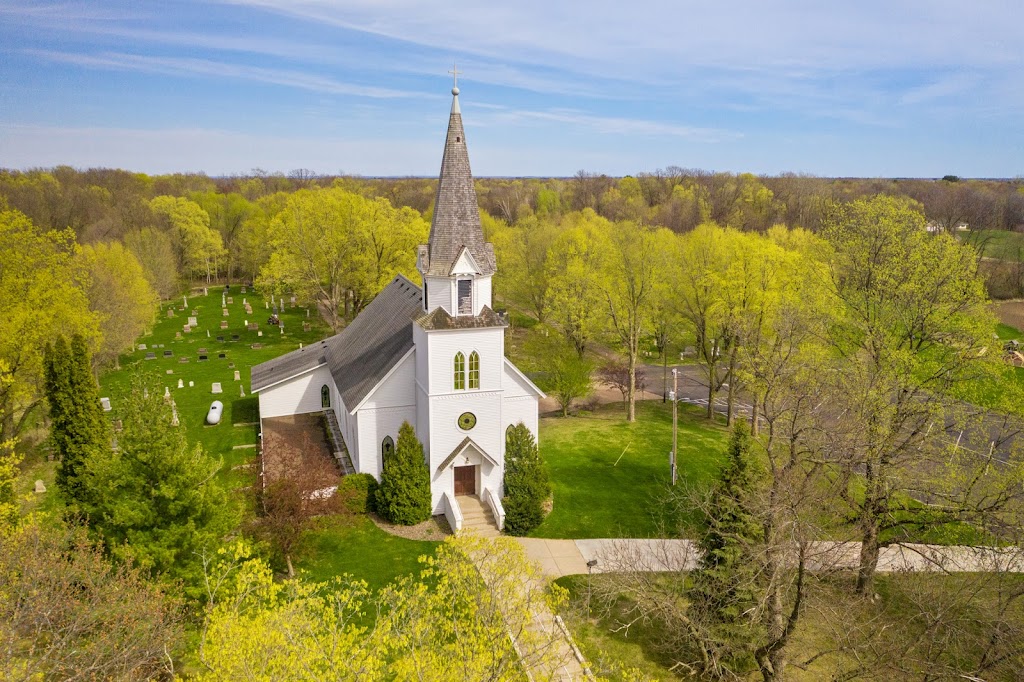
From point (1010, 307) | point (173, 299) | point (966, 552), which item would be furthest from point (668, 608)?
point (173, 299)

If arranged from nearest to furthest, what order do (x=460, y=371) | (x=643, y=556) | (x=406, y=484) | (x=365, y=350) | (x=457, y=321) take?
(x=643, y=556), (x=406, y=484), (x=457, y=321), (x=460, y=371), (x=365, y=350)

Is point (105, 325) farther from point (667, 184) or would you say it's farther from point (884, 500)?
point (667, 184)

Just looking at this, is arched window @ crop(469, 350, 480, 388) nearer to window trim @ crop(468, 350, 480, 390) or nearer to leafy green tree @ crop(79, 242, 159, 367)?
window trim @ crop(468, 350, 480, 390)

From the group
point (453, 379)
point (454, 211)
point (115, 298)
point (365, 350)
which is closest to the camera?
point (454, 211)

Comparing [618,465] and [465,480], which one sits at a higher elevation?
[465,480]

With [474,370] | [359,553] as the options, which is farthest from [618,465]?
[359,553]

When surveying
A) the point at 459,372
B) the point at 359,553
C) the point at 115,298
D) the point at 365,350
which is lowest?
the point at 359,553

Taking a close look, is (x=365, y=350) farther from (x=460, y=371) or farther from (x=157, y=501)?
(x=157, y=501)
